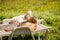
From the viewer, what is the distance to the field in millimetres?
5051

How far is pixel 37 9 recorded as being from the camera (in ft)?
17.7

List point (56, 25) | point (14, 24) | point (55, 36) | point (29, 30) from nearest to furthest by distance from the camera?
point (29, 30), point (14, 24), point (55, 36), point (56, 25)

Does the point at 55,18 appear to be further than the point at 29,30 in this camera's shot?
Yes

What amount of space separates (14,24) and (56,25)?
1.87 meters

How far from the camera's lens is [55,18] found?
5145 mm

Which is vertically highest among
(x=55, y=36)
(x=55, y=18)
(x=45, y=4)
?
(x=45, y=4)

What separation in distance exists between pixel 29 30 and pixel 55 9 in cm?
253

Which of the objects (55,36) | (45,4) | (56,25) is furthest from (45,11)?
(55,36)

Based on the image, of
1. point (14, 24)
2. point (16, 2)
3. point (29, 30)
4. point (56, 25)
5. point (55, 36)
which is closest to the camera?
point (29, 30)

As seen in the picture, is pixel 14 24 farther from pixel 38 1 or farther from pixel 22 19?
pixel 38 1

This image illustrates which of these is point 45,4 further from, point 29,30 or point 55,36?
point 29,30

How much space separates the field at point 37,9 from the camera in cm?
505

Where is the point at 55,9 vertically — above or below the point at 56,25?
above

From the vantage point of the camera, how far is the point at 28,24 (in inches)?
132
